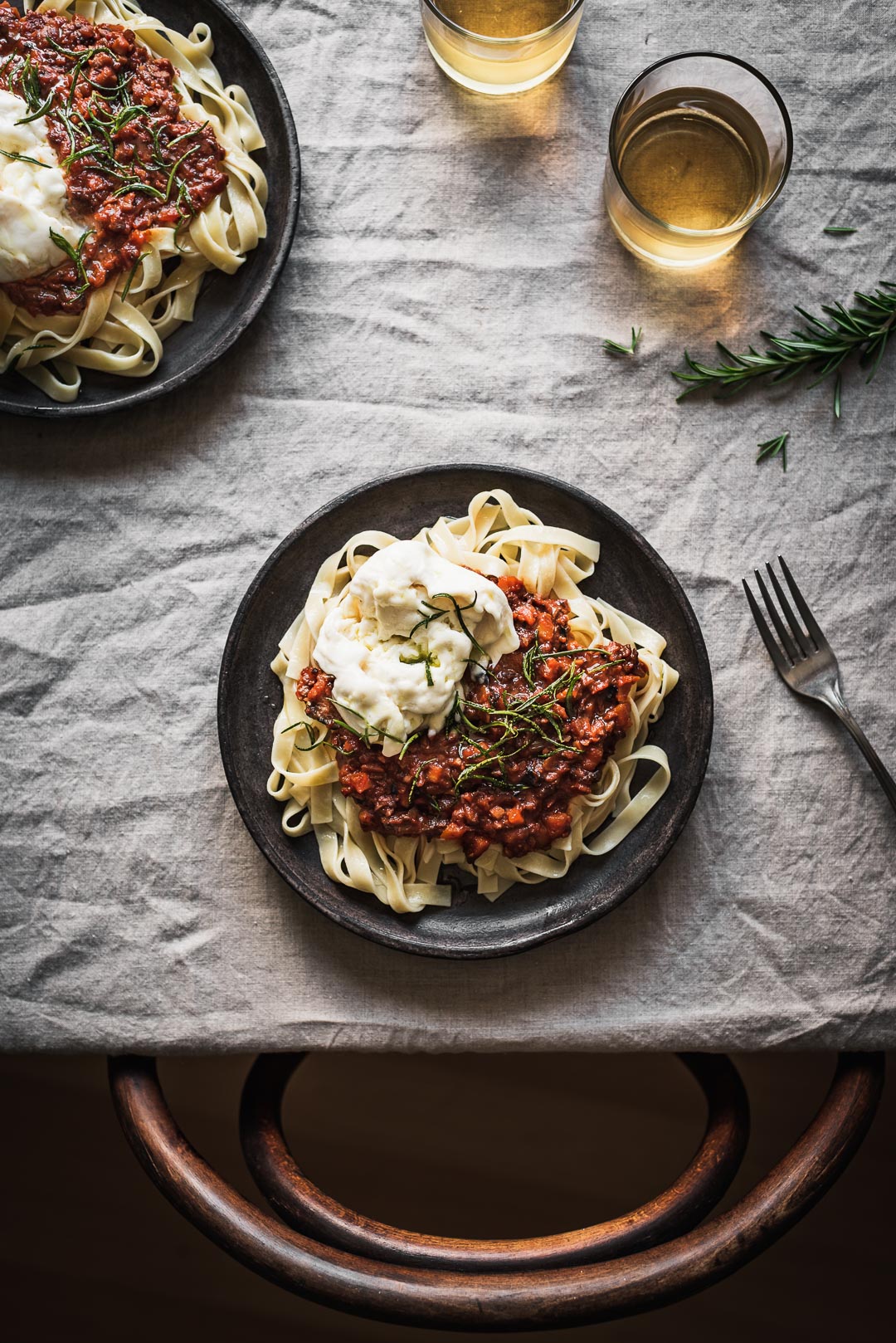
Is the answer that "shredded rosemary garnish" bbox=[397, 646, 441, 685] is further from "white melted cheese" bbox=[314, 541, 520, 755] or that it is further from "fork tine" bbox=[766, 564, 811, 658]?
"fork tine" bbox=[766, 564, 811, 658]

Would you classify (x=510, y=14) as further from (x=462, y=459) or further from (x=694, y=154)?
(x=462, y=459)

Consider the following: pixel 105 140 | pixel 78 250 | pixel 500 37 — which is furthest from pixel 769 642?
pixel 105 140

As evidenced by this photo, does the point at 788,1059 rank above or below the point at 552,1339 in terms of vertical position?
above

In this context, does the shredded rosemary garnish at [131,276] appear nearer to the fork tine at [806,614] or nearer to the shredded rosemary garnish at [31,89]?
the shredded rosemary garnish at [31,89]

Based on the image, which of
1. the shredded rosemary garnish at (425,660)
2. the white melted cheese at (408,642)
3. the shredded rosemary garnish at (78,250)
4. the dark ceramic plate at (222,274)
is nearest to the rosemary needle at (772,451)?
the white melted cheese at (408,642)

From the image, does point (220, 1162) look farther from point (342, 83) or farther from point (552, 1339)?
point (342, 83)

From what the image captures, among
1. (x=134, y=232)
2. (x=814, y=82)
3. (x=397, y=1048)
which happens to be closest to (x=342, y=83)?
(x=134, y=232)

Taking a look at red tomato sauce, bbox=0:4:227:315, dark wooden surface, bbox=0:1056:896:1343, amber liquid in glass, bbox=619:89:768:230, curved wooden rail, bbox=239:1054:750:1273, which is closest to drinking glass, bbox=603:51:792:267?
amber liquid in glass, bbox=619:89:768:230
